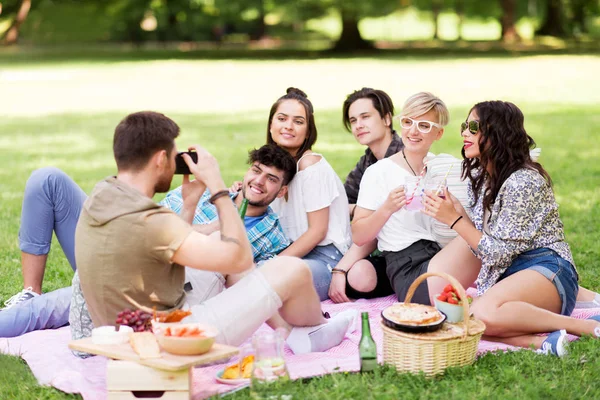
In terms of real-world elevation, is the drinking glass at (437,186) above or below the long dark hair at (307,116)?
below

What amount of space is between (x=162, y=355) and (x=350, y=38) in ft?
109

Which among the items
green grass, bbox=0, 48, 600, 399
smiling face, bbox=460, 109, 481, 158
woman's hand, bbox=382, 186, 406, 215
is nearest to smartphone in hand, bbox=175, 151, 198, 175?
green grass, bbox=0, 48, 600, 399

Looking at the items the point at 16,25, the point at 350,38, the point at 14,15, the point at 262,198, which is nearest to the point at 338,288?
the point at 262,198

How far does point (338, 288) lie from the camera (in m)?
5.88

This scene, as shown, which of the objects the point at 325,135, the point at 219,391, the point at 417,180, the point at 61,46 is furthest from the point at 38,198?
the point at 61,46

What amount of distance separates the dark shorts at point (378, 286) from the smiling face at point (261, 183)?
836 millimetres

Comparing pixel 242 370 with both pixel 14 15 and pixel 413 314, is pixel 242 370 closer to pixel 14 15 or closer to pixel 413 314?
pixel 413 314

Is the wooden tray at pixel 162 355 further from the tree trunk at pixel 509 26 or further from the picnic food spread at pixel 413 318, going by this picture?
the tree trunk at pixel 509 26

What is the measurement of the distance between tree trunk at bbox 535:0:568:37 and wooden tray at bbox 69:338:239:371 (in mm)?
41144

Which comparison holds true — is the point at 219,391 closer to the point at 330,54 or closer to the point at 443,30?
the point at 330,54

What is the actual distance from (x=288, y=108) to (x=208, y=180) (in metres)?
1.91

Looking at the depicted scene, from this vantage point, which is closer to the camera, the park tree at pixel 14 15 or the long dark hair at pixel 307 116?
the long dark hair at pixel 307 116

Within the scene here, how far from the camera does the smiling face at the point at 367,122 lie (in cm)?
636

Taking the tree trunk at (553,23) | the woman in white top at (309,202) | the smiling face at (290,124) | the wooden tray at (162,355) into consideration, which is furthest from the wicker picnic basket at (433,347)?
the tree trunk at (553,23)
